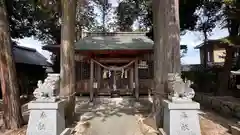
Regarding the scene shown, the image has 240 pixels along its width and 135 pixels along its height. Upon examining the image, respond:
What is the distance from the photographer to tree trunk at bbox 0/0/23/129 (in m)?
7.55

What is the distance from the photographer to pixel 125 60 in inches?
586

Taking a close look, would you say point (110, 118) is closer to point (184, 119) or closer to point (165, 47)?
point (165, 47)

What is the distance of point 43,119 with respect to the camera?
575 cm

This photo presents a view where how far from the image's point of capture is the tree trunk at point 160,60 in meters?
7.28

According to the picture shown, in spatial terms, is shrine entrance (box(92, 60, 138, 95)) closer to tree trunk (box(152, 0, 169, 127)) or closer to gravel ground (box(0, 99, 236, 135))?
gravel ground (box(0, 99, 236, 135))

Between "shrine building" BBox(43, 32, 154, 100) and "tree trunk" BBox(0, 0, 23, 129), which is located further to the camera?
"shrine building" BBox(43, 32, 154, 100)

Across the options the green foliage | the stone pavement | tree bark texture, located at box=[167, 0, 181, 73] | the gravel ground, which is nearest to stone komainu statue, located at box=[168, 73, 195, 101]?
tree bark texture, located at box=[167, 0, 181, 73]

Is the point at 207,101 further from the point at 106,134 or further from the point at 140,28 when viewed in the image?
the point at 140,28

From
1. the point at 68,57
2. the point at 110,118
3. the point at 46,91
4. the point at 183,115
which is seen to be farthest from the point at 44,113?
the point at 110,118

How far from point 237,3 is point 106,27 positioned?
1712 centimetres

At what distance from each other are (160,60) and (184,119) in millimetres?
2496

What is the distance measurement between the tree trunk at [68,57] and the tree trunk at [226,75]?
31.7 feet

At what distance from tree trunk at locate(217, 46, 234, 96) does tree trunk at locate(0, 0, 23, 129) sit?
37.6 ft

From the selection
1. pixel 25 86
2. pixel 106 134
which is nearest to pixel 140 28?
pixel 25 86
